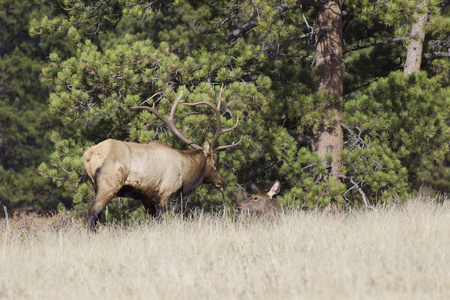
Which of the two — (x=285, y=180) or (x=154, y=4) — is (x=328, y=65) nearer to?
(x=285, y=180)

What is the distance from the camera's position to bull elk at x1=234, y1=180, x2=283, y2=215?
312 inches

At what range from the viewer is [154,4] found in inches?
414

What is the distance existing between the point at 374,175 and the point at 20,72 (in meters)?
15.1

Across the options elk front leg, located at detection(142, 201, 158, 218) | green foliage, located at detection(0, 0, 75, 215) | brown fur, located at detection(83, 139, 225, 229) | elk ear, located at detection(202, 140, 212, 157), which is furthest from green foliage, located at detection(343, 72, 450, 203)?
green foliage, located at detection(0, 0, 75, 215)

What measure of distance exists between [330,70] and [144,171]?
4.16 m

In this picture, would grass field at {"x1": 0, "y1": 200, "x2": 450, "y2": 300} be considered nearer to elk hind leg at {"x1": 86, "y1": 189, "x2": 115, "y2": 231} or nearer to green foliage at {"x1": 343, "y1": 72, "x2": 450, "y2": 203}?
elk hind leg at {"x1": 86, "y1": 189, "x2": 115, "y2": 231}

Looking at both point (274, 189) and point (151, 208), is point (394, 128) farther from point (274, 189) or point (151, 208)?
point (151, 208)

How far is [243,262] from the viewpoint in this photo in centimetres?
540

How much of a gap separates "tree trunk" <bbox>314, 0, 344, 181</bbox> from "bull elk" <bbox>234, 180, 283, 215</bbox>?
2.17m

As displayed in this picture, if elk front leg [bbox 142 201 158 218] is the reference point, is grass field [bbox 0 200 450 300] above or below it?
above

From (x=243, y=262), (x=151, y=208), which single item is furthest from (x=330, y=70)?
(x=243, y=262)

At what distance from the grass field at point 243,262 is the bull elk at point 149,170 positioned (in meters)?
0.63

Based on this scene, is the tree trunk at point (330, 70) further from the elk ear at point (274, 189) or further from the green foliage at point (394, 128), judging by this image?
the elk ear at point (274, 189)

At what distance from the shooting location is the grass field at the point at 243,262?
454 centimetres
